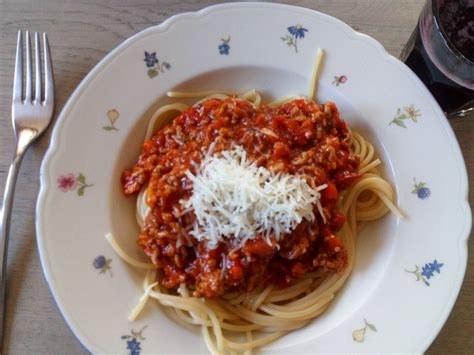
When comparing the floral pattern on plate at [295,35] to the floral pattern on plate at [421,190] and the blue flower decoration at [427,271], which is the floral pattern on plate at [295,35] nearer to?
the floral pattern on plate at [421,190]

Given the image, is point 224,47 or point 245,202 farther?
point 224,47

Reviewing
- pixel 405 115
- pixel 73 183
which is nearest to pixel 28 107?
pixel 73 183

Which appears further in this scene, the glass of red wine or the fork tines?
the fork tines

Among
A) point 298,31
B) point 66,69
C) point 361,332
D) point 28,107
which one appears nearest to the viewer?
point 361,332

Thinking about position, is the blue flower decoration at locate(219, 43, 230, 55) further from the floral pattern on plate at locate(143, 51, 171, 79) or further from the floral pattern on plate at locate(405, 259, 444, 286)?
the floral pattern on plate at locate(405, 259, 444, 286)

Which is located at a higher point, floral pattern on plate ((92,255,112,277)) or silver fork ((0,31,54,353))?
silver fork ((0,31,54,353))

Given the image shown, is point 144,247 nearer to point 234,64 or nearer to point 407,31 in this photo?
point 234,64

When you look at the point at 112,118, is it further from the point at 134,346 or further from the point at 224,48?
the point at 134,346

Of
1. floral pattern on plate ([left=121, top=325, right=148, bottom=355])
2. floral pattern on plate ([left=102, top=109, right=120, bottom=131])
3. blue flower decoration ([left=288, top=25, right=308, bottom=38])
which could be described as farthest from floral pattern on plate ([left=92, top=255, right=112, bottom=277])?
blue flower decoration ([left=288, top=25, right=308, bottom=38])
